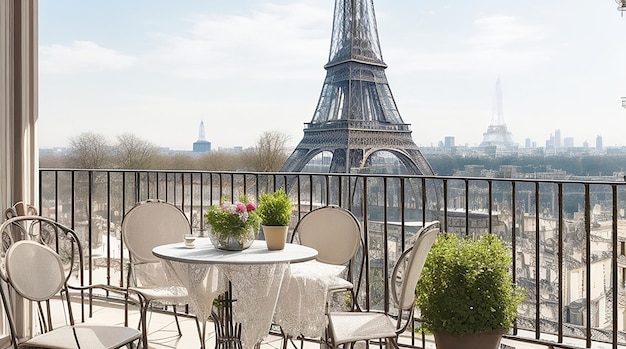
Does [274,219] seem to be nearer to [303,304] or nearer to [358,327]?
[303,304]

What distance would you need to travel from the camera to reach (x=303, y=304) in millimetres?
2551

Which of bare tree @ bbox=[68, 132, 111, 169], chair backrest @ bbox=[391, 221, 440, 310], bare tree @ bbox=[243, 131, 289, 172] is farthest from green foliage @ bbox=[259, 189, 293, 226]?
bare tree @ bbox=[243, 131, 289, 172]

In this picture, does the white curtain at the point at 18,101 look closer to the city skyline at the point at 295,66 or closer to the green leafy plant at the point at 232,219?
the green leafy plant at the point at 232,219

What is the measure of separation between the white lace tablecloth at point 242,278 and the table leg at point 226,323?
0.11ft

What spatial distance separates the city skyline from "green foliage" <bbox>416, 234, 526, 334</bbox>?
9.22m

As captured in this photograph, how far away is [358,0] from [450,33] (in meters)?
3.42

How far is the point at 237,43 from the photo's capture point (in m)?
16.7

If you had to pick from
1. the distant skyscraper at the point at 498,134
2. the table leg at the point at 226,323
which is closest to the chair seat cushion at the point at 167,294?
the table leg at the point at 226,323

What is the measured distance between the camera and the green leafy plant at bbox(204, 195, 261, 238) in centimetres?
255

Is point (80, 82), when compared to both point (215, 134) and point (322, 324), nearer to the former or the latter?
point (215, 134)

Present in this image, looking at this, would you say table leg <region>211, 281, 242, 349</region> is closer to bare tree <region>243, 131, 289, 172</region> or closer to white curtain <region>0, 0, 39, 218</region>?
white curtain <region>0, 0, 39, 218</region>

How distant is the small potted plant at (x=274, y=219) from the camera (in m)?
2.67

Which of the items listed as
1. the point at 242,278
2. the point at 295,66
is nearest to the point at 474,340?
the point at 242,278

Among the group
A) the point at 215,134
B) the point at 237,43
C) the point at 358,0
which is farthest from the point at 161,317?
the point at 237,43
